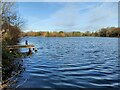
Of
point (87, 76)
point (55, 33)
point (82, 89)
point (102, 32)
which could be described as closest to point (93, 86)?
point (82, 89)

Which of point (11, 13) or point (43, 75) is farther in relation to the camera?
point (11, 13)

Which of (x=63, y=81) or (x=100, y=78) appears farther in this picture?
(x=100, y=78)

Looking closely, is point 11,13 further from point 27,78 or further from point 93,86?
point 93,86

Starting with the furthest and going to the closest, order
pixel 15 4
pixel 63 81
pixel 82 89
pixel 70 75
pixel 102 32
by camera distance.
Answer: pixel 102 32
pixel 15 4
pixel 70 75
pixel 63 81
pixel 82 89

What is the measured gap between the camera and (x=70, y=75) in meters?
16.1

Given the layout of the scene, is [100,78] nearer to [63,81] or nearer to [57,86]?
[63,81]

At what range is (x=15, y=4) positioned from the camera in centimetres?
3000

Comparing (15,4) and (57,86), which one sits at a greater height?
(15,4)

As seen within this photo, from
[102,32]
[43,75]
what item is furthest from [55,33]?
[43,75]

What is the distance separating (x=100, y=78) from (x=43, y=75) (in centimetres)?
367

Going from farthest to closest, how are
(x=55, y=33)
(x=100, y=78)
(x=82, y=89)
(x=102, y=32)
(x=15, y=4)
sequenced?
(x=55, y=33), (x=102, y=32), (x=15, y=4), (x=100, y=78), (x=82, y=89)

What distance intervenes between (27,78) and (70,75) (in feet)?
9.34

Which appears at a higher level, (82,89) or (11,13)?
(11,13)

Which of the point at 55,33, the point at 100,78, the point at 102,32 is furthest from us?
the point at 55,33
